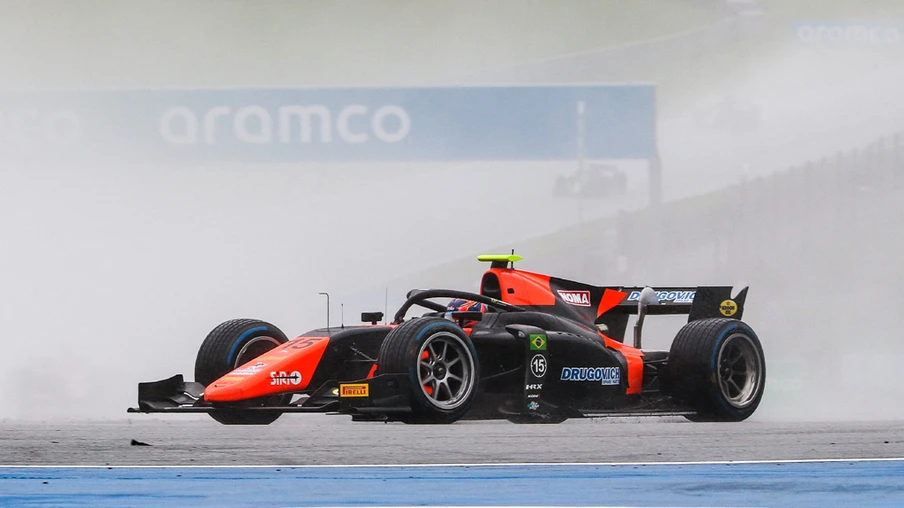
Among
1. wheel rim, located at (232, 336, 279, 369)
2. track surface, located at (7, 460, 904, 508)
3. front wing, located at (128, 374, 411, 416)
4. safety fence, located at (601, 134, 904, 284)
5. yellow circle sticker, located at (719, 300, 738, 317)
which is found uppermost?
safety fence, located at (601, 134, 904, 284)

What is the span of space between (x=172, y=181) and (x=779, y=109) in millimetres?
6912

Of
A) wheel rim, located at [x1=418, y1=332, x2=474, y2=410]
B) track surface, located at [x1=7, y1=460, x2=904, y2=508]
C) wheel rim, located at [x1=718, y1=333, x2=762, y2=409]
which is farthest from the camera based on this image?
wheel rim, located at [x1=718, y1=333, x2=762, y2=409]

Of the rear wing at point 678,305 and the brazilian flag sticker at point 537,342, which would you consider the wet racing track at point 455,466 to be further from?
the rear wing at point 678,305

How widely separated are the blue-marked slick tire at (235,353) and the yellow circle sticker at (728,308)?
382 centimetres

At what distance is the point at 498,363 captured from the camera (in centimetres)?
949

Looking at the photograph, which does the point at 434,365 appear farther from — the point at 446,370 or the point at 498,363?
the point at 498,363

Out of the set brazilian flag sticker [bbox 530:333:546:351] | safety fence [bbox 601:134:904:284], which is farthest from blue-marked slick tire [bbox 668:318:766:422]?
safety fence [bbox 601:134:904:284]

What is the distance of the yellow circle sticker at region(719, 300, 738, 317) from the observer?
11.3 meters

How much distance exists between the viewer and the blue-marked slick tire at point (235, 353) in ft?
32.0

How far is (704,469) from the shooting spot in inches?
278

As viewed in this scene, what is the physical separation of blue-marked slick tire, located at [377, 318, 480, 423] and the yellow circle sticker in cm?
310

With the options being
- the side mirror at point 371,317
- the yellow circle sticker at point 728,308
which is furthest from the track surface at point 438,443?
the yellow circle sticker at point 728,308

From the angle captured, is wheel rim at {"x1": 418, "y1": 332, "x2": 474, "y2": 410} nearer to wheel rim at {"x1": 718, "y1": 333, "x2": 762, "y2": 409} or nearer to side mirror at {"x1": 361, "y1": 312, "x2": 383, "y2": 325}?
side mirror at {"x1": 361, "y1": 312, "x2": 383, "y2": 325}

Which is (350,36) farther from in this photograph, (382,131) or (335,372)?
(335,372)
